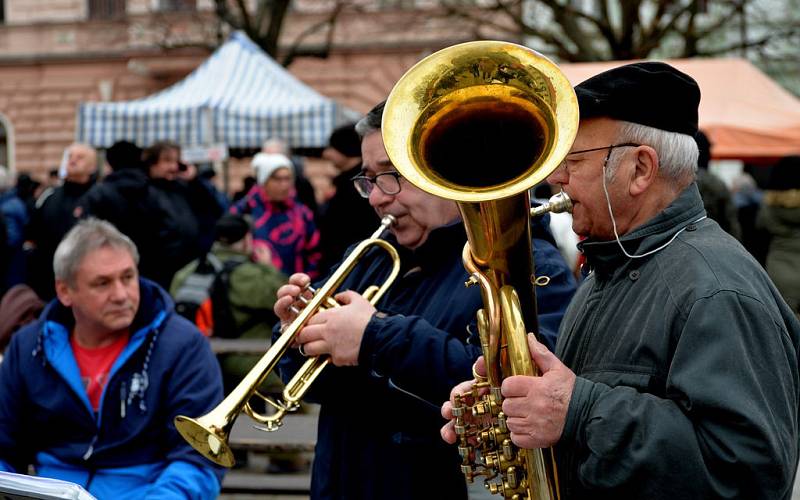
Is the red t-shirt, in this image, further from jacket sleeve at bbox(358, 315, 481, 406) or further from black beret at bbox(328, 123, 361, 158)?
black beret at bbox(328, 123, 361, 158)

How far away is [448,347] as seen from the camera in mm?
2797

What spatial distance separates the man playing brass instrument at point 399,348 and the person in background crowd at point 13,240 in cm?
824

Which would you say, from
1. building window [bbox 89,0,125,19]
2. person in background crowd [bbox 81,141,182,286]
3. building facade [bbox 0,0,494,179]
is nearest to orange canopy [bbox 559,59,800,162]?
person in background crowd [bbox 81,141,182,286]

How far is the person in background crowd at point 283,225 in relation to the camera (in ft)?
26.0

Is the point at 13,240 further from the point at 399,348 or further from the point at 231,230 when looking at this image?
the point at 399,348

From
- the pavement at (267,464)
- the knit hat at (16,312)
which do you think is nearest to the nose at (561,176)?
the pavement at (267,464)

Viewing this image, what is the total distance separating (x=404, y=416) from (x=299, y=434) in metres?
2.89

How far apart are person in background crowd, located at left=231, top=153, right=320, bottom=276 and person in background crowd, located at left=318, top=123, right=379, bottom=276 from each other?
0.42 m

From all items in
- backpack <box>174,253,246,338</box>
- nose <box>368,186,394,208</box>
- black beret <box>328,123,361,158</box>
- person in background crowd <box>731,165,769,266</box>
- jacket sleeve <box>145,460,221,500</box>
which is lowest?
person in background crowd <box>731,165,769,266</box>

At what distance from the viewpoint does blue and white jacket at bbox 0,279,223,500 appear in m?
3.79

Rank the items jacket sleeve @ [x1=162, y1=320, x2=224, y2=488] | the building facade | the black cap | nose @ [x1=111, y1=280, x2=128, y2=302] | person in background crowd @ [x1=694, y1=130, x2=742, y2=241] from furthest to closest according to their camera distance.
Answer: the building facade, the black cap, person in background crowd @ [x1=694, y1=130, x2=742, y2=241], nose @ [x1=111, y1=280, x2=128, y2=302], jacket sleeve @ [x1=162, y1=320, x2=224, y2=488]

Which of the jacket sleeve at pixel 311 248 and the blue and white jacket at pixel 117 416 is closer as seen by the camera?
the blue and white jacket at pixel 117 416

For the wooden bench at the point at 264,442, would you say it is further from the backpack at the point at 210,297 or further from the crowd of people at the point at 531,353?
the crowd of people at the point at 531,353

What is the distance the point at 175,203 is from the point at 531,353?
6399 mm
